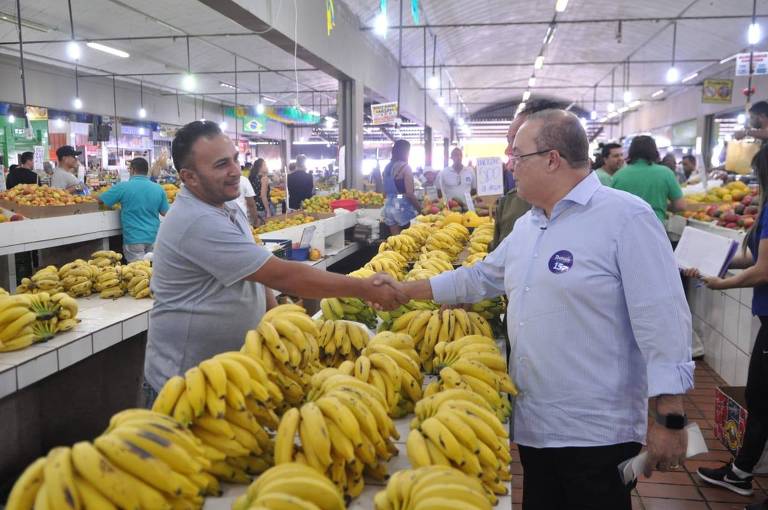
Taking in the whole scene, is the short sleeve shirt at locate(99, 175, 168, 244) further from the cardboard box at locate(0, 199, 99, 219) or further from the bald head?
the bald head

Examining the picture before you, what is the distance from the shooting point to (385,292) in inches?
114

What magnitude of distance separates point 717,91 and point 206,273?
54.1 ft

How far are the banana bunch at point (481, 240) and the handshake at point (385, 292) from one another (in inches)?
94.0

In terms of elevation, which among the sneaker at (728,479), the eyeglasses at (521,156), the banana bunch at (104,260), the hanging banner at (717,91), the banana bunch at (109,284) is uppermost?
the hanging banner at (717,91)

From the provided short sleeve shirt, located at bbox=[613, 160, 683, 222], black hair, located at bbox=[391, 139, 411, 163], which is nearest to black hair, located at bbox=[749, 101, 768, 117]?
short sleeve shirt, located at bbox=[613, 160, 683, 222]

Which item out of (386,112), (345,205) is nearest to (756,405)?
(345,205)

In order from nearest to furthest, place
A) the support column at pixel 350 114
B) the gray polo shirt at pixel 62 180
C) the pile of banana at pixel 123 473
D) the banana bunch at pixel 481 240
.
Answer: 1. the pile of banana at pixel 123 473
2. the banana bunch at pixel 481 240
3. the gray polo shirt at pixel 62 180
4. the support column at pixel 350 114

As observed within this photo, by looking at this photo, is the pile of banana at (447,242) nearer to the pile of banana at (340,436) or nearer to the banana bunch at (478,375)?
the banana bunch at (478,375)

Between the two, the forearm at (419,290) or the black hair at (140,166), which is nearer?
the forearm at (419,290)

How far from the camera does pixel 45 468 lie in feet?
4.22

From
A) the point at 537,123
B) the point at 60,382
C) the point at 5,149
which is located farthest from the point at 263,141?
the point at 537,123

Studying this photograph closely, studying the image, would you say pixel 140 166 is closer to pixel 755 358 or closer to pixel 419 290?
pixel 419 290

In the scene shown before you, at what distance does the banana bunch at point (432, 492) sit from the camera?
1361 millimetres

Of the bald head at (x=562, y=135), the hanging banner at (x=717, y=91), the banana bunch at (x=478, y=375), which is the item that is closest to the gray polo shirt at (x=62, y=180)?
the banana bunch at (x=478, y=375)
